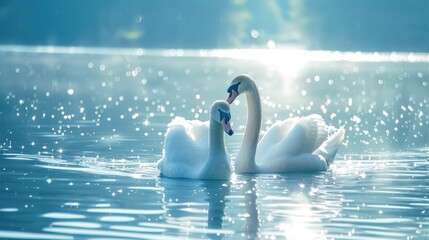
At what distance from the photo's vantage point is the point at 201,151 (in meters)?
18.6

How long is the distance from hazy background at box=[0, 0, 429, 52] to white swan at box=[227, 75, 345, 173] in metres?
126

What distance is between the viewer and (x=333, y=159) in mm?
20703

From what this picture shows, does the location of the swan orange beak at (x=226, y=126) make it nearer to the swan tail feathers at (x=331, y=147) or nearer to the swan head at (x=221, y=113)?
the swan head at (x=221, y=113)

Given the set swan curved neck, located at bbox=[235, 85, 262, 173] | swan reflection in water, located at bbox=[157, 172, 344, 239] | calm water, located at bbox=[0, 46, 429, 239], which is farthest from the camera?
swan curved neck, located at bbox=[235, 85, 262, 173]

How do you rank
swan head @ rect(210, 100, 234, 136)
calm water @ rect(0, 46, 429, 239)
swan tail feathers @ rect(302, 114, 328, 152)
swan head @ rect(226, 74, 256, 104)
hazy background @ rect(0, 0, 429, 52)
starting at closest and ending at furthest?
→ calm water @ rect(0, 46, 429, 239), swan head @ rect(210, 100, 234, 136), swan tail feathers @ rect(302, 114, 328, 152), swan head @ rect(226, 74, 256, 104), hazy background @ rect(0, 0, 429, 52)

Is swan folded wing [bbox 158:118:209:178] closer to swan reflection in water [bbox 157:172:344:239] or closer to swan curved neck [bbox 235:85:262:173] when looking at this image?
swan reflection in water [bbox 157:172:344:239]

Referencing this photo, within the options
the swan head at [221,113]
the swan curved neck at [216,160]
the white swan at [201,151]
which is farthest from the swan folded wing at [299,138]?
the swan head at [221,113]

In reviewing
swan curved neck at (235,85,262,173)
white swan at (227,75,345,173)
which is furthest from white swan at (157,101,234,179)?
white swan at (227,75,345,173)

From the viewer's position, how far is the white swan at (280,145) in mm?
19328

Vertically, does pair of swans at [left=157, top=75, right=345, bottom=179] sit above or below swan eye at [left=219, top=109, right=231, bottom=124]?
below

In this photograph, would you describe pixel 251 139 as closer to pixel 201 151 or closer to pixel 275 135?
pixel 275 135

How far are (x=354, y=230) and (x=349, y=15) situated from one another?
541 feet

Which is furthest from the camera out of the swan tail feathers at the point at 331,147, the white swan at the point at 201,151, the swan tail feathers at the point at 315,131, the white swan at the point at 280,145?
the swan tail feathers at the point at 331,147

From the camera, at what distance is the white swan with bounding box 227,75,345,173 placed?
19328 mm
